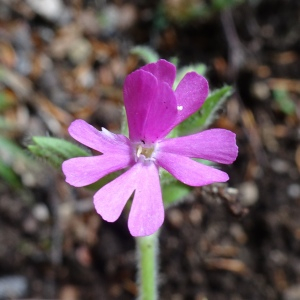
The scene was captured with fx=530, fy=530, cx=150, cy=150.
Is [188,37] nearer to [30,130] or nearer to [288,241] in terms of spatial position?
[30,130]

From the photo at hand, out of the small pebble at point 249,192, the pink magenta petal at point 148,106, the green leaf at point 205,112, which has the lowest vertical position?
the pink magenta petal at point 148,106

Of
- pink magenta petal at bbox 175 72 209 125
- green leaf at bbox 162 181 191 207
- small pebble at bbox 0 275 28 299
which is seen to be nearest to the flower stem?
green leaf at bbox 162 181 191 207

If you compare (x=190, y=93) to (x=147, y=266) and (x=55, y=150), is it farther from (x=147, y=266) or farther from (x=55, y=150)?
(x=147, y=266)

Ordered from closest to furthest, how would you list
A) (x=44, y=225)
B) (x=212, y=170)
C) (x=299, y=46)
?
(x=212, y=170)
(x=44, y=225)
(x=299, y=46)

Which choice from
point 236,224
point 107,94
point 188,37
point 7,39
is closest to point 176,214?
point 236,224

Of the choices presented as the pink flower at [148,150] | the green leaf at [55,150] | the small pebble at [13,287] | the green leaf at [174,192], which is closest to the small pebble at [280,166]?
the green leaf at [174,192]

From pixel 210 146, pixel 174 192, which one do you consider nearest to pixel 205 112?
pixel 174 192

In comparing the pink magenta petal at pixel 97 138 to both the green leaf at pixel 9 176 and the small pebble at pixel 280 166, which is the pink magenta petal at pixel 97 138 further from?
the small pebble at pixel 280 166
